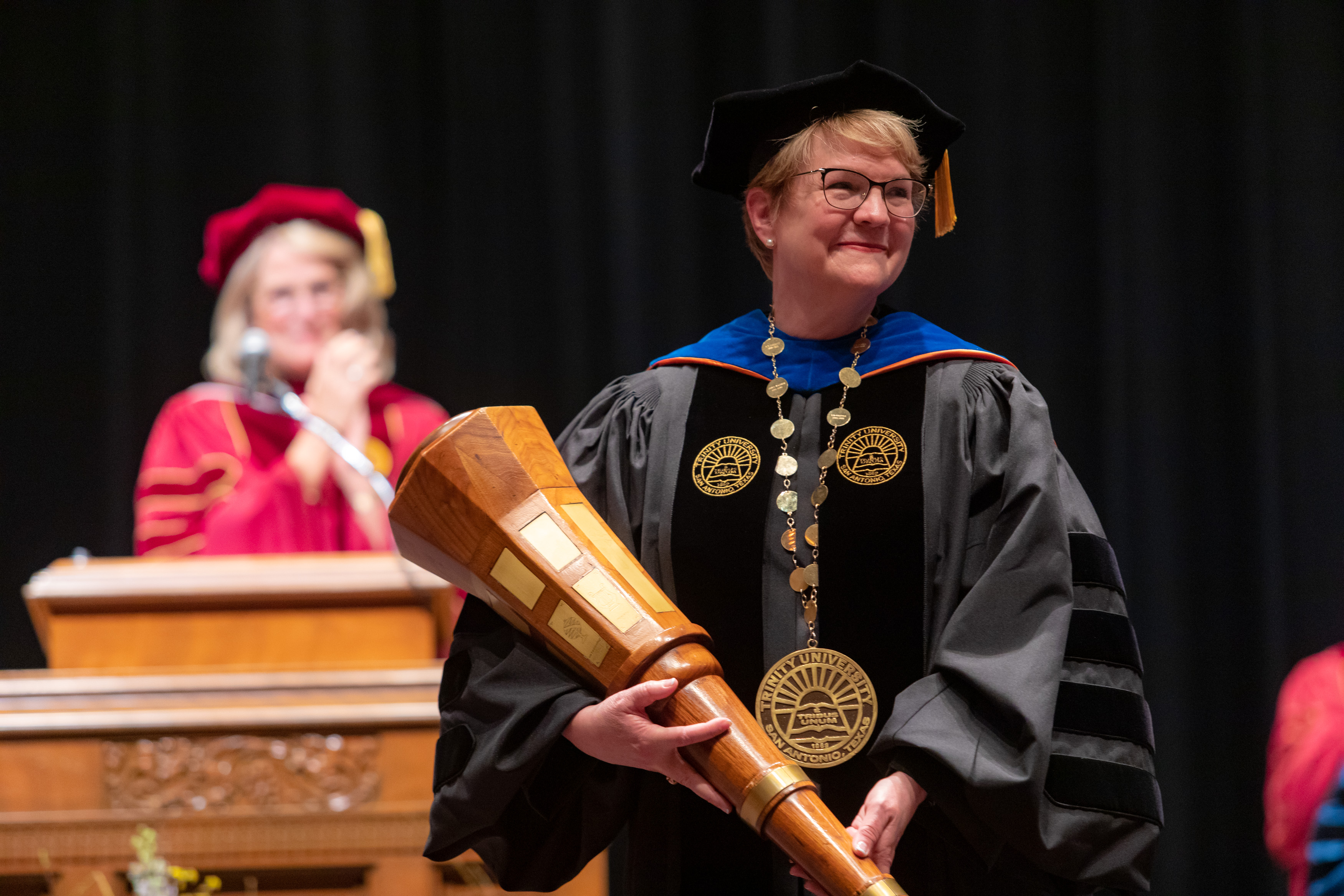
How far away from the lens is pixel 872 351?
172 cm

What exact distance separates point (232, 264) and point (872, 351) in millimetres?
3359

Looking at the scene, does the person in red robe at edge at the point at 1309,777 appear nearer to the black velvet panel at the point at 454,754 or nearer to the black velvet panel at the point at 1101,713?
the black velvet panel at the point at 1101,713

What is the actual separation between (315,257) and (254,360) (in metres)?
0.51

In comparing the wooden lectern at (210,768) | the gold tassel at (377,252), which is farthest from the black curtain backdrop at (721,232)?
the wooden lectern at (210,768)

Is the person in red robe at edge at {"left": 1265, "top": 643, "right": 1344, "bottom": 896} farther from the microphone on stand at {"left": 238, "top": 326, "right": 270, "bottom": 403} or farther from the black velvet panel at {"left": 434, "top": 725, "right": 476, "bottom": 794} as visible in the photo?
the microphone on stand at {"left": 238, "top": 326, "right": 270, "bottom": 403}

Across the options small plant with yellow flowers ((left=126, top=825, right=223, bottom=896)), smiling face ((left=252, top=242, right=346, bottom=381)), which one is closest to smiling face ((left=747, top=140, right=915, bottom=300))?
small plant with yellow flowers ((left=126, top=825, right=223, bottom=896))

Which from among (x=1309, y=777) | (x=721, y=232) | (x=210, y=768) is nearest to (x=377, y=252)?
(x=721, y=232)

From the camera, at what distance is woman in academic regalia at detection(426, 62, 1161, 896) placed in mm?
1391

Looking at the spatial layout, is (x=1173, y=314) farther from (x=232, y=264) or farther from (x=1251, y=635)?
(x=232, y=264)

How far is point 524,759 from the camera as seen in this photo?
1.47 metres

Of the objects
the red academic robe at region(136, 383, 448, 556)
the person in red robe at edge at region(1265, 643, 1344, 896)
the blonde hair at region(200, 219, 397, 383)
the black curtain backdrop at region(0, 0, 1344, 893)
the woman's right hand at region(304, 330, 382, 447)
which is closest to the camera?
the person in red robe at edge at region(1265, 643, 1344, 896)

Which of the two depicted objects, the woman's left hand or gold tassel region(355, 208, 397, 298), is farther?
gold tassel region(355, 208, 397, 298)

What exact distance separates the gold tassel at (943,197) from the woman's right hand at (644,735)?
0.86 meters

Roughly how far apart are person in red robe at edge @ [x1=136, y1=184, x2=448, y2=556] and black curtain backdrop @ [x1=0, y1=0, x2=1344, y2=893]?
0.16 meters
